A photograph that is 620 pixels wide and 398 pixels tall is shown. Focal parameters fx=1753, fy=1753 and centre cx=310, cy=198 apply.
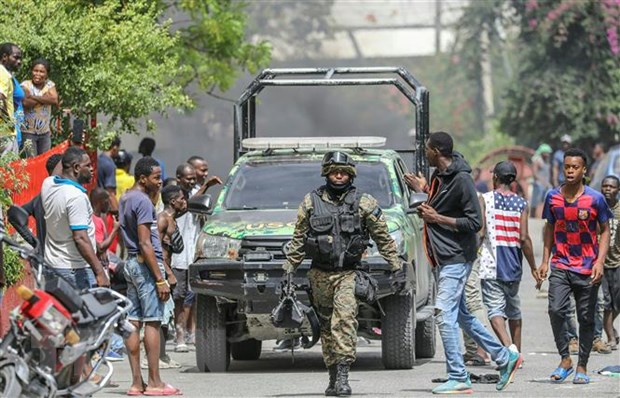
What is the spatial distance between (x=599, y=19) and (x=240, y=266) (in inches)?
1143

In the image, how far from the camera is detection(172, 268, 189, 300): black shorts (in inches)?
679

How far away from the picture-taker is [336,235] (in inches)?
511

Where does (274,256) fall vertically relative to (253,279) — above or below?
above

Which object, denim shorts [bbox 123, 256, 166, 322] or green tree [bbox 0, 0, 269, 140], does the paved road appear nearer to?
denim shorts [bbox 123, 256, 166, 322]

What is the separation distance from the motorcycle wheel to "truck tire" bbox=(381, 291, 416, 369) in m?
5.49

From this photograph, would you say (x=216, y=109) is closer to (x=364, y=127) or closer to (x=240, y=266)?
(x=364, y=127)

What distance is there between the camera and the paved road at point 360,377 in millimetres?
13469

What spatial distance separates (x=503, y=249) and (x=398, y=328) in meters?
1.19

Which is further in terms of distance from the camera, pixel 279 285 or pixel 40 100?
pixel 40 100

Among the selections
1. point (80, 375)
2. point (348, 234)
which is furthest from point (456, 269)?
point (80, 375)

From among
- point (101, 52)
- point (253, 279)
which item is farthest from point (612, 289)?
point (101, 52)

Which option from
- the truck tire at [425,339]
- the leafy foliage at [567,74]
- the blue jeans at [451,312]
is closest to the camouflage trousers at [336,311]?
the blue jeans at [451,312]

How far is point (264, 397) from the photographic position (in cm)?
1315

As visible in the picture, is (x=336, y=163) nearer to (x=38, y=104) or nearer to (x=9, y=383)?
(x=9, y=383)
